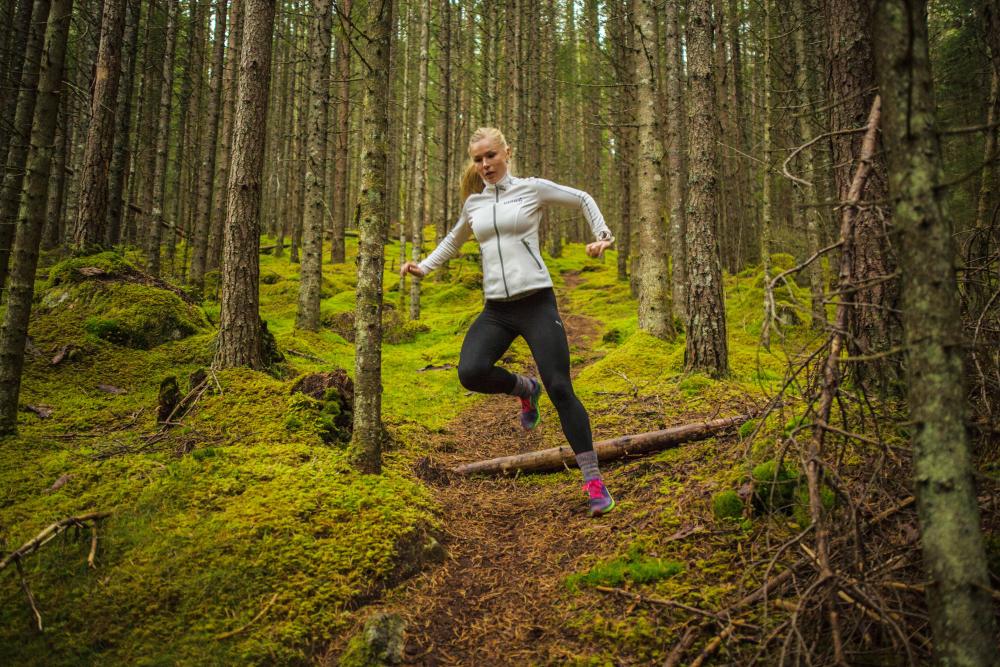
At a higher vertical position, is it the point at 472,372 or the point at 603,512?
the point at 472,372

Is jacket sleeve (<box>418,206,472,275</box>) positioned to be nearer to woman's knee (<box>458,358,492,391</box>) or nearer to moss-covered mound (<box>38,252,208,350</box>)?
woman's knee (<box>458,358,492,391</box>)

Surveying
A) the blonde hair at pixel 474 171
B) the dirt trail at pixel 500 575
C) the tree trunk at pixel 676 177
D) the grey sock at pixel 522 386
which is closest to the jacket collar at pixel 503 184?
the blonde hair at pixel 474 171

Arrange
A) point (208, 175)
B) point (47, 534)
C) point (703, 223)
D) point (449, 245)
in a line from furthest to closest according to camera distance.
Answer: point (208, 175) → point (703, 223) → point (449, 245) → point (47, 534)

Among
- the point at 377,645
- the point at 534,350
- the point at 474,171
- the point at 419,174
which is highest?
the point at 419,174

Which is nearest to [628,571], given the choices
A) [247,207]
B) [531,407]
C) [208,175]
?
[531,407]

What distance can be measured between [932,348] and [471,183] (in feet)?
10.9

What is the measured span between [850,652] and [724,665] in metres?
0.43

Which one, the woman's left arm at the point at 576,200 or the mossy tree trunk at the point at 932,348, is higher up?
the woman's left arm at the point at 576,200

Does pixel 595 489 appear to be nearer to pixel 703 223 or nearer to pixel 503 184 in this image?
pixel 503 184

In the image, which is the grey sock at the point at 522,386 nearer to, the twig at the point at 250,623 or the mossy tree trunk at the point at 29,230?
the twig at the point at 250,623

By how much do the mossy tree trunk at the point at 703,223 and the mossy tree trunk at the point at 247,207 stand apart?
457 cm

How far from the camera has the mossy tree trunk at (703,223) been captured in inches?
234

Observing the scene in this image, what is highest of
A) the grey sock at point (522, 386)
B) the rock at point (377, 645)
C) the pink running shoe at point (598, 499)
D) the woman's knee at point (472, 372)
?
the woman's knee at point (472, 372)

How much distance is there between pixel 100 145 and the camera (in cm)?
781
